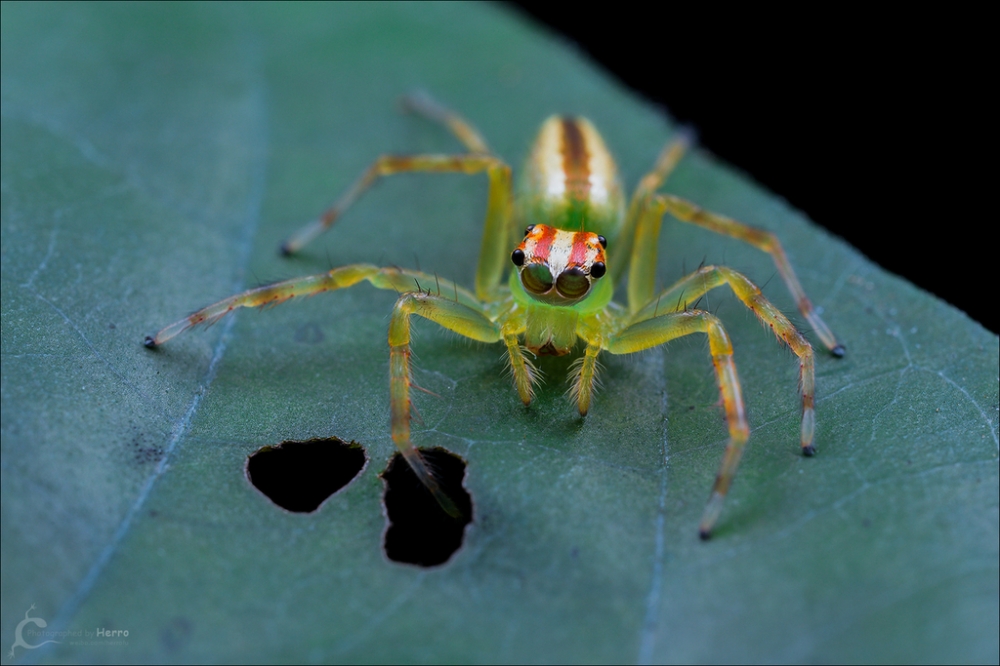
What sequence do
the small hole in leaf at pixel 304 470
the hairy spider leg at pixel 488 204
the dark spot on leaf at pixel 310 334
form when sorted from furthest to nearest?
the hairy spider leg at pixel 488 204, the dark spot on leaf at pixel 310 334, the small hole in leaf at pixel 304 470

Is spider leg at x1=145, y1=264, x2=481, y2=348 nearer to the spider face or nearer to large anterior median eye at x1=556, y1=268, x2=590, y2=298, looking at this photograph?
the spider face

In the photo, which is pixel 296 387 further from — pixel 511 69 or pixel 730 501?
pixel 511 69

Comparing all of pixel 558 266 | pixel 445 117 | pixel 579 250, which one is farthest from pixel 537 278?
pixel 445 117

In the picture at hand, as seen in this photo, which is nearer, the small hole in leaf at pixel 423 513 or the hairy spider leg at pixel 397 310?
the small hole in leaf at pixel 423 513

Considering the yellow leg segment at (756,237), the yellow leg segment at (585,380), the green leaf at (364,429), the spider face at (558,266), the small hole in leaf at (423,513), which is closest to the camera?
the green leaf at (364,429)

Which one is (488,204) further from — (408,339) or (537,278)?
(408,339)

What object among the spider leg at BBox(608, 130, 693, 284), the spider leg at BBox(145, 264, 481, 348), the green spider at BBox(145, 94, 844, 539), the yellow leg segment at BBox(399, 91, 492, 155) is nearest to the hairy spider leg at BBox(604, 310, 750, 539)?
the green spider at BBox(145, 94, 844, 539)

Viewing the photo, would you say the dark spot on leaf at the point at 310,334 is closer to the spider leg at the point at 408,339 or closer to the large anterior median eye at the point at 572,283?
the spider leg at the point at 408,339

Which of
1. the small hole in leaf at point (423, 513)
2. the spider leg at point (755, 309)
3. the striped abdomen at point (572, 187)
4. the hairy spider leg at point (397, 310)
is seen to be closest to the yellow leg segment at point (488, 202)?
the striped abdomen at point (572, 187)
